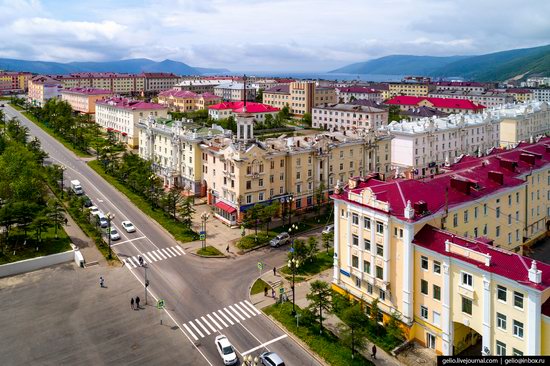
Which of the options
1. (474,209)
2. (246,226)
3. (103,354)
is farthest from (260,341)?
(246,226)

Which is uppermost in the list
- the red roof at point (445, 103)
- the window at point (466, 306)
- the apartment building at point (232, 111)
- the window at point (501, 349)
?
the red roof at point (445, 103)

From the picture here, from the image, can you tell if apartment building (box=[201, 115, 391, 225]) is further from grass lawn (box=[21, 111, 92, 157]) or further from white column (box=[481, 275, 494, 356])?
grass lawn (box=[21, 111, 92, 157])

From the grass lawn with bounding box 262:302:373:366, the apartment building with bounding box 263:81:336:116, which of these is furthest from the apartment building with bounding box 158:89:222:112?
the grass lawn with bounding box 262:302:373:366

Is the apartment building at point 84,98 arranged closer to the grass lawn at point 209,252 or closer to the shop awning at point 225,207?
the shop awning at point 225,207

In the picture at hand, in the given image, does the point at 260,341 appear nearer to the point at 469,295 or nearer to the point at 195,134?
the point at 469,295

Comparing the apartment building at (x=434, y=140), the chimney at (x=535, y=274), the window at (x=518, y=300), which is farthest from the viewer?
the apartment building at (x=434, y=140)

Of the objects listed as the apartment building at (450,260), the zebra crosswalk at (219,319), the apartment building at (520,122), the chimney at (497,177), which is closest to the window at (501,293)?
the apartment building at (450,260)
